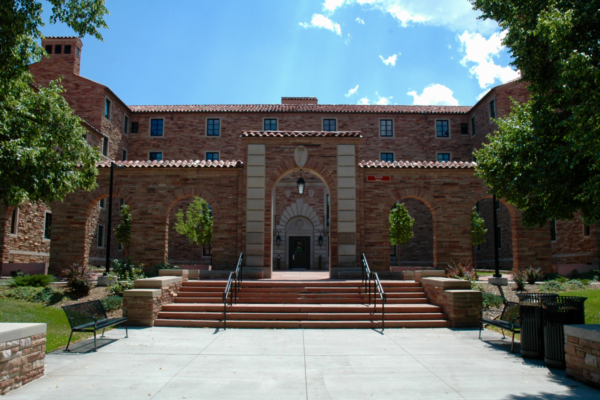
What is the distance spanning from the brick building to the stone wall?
9.61 meters

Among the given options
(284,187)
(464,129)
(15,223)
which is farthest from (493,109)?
(15,223)

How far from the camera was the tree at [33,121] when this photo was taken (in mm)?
9297

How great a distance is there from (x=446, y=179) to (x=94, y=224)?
20526 millimetres

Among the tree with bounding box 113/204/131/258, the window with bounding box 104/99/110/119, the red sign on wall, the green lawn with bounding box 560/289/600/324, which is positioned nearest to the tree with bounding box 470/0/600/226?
the green lawn with bounding box 560/289/600/324

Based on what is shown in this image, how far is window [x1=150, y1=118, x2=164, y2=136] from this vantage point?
32.3m

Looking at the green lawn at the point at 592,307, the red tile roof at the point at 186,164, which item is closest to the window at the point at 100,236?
the red tile roof at the point at 186,164

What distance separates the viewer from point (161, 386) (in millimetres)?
5949

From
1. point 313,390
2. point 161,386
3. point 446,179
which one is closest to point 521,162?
point 446,179

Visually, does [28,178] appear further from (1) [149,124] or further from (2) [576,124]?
(1) [149,124]

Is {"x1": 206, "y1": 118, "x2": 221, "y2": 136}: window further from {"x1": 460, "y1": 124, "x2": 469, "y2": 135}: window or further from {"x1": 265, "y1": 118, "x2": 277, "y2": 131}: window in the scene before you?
{"x1": 460, "y1": 124, "x2": 469, "y2": 135}: window

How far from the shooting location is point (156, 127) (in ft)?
106

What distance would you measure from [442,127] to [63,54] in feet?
86.4

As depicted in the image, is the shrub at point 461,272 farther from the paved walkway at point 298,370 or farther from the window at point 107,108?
the window at point 107,108

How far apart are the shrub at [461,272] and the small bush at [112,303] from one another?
423 inches
